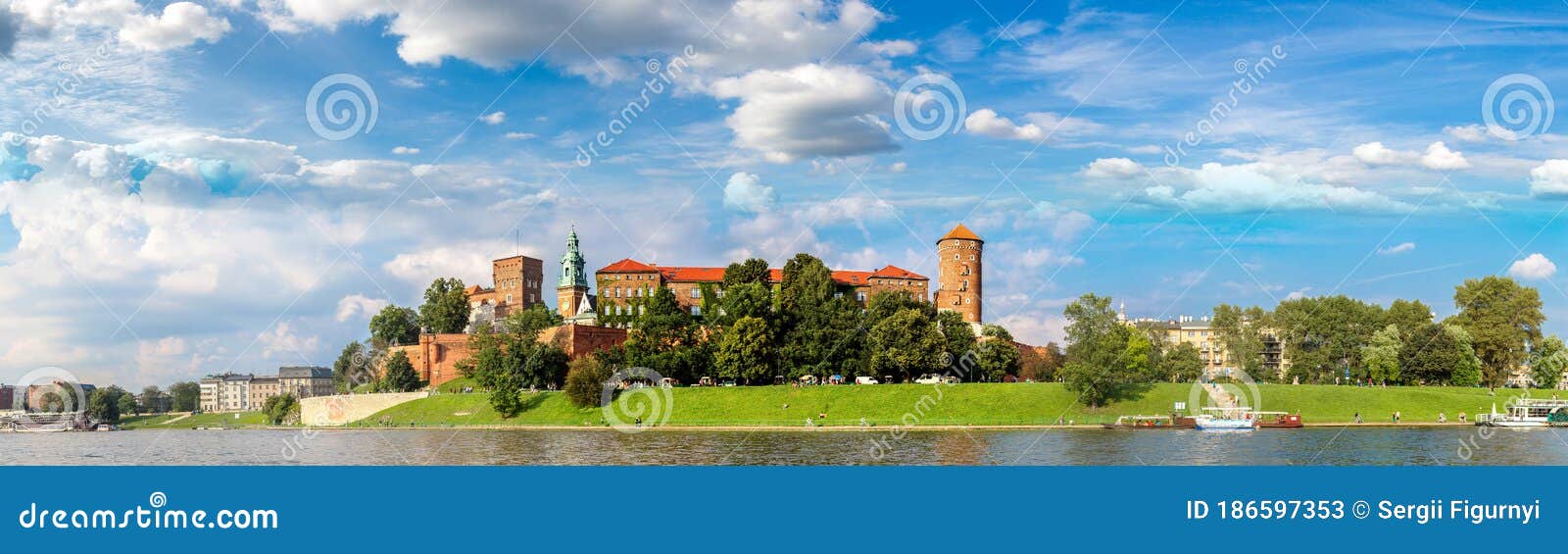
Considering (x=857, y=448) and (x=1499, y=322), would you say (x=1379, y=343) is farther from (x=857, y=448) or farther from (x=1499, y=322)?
(x=857, y=448)

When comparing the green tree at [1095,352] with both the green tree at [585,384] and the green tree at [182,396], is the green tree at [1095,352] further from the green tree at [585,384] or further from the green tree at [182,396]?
the green tree at [182,396]

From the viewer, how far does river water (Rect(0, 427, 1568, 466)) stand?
4069 cm

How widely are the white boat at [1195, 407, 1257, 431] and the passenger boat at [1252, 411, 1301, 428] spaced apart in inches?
22.1

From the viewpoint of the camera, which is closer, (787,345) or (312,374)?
(787,345)

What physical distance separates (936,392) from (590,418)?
20.3 meters

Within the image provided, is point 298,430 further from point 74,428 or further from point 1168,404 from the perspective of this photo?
point 1168,404

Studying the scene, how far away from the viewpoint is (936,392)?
69438 mm

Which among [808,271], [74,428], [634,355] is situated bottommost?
[74,428]

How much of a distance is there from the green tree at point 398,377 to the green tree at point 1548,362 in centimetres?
7678

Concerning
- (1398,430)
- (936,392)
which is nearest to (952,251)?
(936,392)

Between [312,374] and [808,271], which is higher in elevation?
[808,271]

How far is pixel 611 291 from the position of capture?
102 metres

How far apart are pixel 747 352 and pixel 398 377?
29358 mm

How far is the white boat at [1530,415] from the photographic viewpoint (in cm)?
6116
